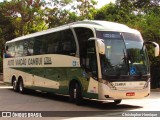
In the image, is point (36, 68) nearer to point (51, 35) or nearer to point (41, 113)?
point (51, 35)

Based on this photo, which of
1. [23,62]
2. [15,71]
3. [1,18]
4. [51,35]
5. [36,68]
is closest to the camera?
[51,35]

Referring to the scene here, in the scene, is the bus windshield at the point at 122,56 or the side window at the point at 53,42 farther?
the side window at the point at 53,42

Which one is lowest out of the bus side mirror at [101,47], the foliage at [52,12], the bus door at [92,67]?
the bus door at [92,67]

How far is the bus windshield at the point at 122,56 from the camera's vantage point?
14.3m

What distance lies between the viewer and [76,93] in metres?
16.0

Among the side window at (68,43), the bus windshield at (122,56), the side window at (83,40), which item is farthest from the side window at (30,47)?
the bus windshield at (122,56)

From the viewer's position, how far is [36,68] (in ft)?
68.4

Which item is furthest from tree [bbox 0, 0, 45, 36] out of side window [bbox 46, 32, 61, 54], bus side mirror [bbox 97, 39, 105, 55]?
bus side mirror [bbox 97, 39, 105, 55]

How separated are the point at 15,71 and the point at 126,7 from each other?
18.1 meters

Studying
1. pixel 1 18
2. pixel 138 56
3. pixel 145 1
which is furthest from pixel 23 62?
pixel 1 18

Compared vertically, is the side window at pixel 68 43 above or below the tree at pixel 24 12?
below

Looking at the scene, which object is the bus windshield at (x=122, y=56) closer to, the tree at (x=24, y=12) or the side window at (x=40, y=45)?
the side window at (x=40, y=45)

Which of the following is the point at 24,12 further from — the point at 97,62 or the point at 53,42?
the point at 97,62

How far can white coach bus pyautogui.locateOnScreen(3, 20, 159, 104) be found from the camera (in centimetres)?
1430
